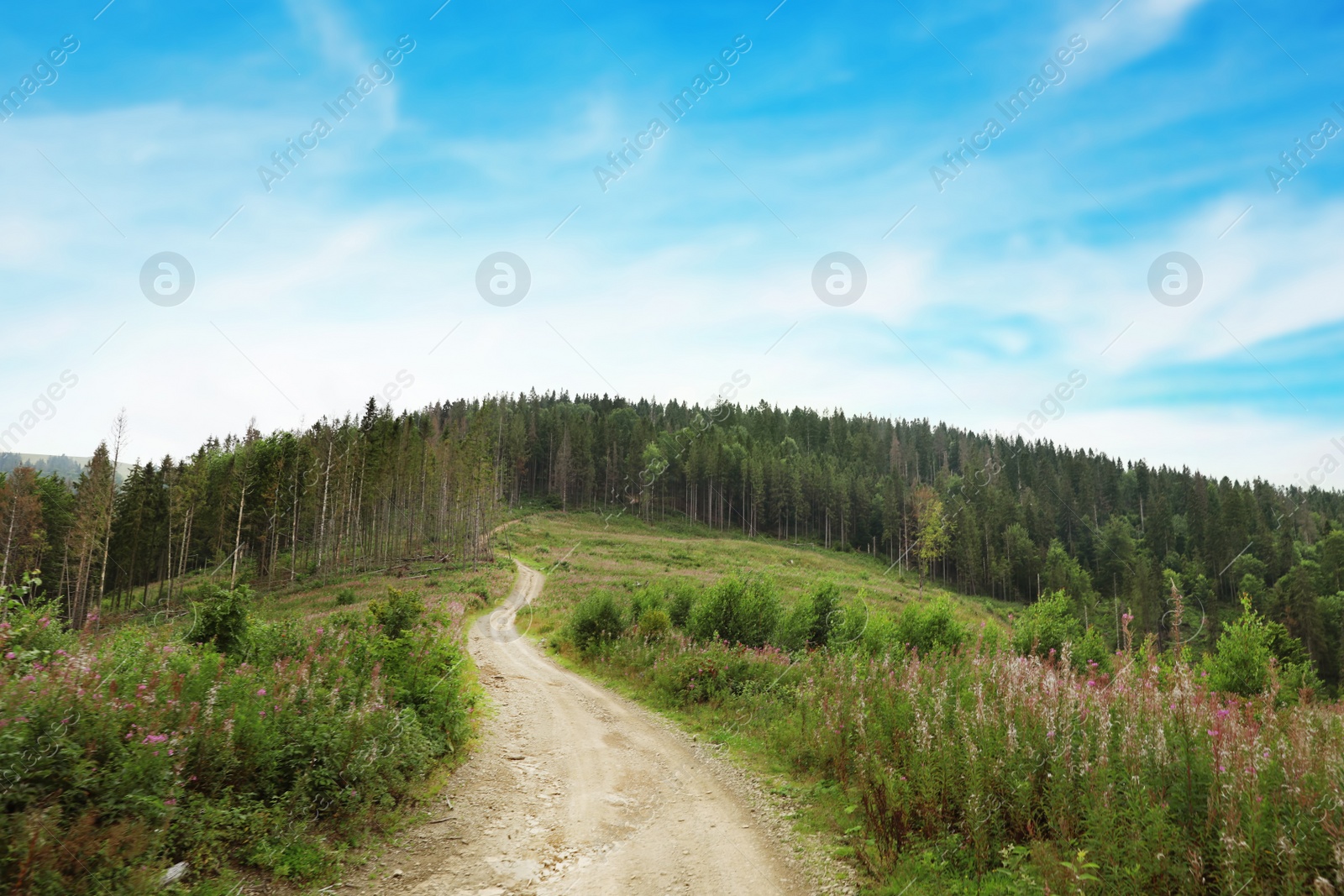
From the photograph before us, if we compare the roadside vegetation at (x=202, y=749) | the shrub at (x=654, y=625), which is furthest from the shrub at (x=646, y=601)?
the roadside vegetation at (x=202, y=749)

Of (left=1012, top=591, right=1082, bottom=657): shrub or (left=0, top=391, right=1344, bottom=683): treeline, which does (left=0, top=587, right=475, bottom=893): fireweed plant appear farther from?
(left=1012, top=591, right=1082, bottom=657): shrub

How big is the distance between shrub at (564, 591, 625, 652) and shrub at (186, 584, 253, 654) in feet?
46.2

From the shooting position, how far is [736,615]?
73.2ft

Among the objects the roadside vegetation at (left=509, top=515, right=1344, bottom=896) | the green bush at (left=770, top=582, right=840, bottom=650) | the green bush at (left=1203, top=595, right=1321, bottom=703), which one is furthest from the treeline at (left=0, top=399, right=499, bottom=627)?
the green bush at (left=1203, top=595, right=1321, bottom=703)

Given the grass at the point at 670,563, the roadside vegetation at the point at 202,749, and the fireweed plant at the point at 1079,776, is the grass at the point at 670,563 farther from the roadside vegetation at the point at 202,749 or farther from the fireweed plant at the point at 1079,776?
the fireweed plant at the point at 1079,776

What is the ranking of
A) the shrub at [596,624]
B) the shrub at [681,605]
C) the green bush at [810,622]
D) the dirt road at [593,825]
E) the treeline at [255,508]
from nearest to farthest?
the dirt road at [593,825]
the green bush at [810,622]
the shrub at [596,624]
the shrub at [681,605]
the treeline at [255,508]

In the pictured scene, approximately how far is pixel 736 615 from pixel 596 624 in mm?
5634

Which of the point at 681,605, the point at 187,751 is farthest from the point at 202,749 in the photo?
the point at 681,605

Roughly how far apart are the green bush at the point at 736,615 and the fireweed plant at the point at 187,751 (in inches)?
504

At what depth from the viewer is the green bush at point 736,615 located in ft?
71.9

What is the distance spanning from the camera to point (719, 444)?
117 metres

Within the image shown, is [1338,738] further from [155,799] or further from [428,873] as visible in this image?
[155,799]

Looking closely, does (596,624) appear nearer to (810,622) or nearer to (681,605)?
(681,605)

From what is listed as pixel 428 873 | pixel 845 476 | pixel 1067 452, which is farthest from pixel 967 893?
pixel 1067 452
